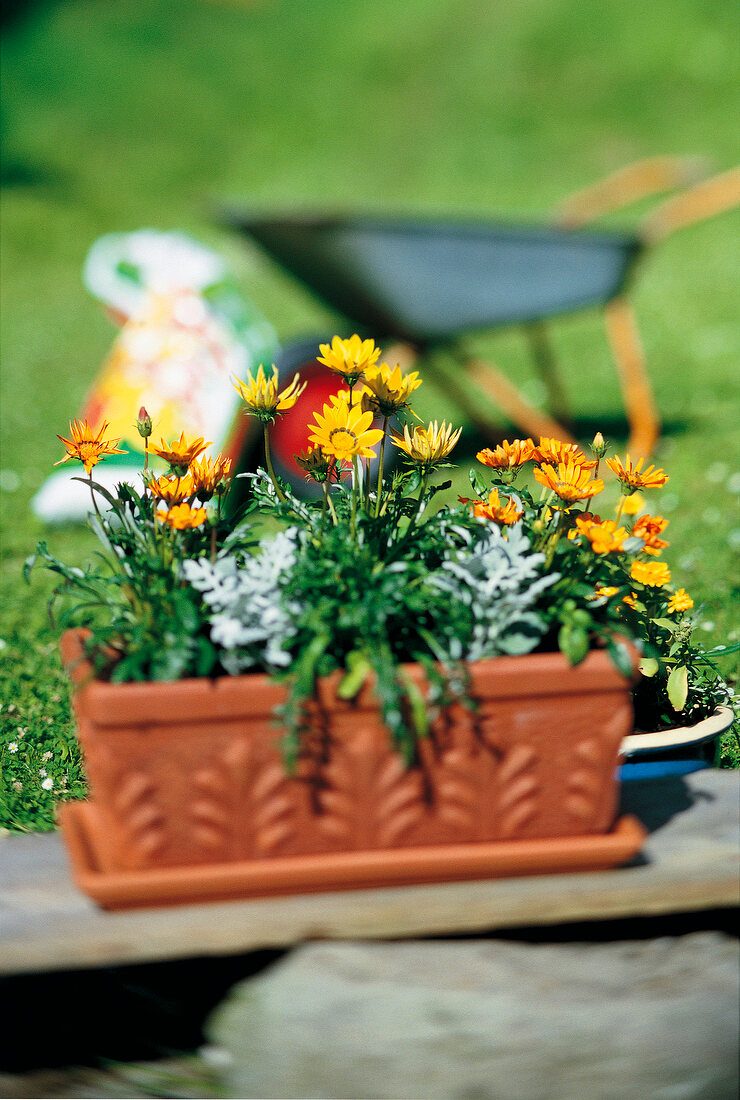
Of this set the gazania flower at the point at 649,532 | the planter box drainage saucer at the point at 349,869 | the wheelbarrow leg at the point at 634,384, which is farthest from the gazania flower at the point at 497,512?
the wheelbarrow leg at the point at 634,384

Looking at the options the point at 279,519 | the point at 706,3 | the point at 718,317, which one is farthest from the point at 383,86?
the point at 279,519

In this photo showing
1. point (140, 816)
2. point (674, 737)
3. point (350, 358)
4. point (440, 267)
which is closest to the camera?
point (140, 816)

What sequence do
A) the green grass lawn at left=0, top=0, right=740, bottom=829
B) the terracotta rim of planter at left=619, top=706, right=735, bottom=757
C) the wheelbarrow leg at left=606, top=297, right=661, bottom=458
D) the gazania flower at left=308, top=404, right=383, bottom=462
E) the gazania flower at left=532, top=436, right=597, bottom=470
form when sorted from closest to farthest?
1. the gazania flower at left=308, top=404, right=383, bottom=462
2. the gazania flower at left=532, top=436, right=597, bottom=470
3. the terracotta rim of planter at left=619, top=706, right=735, bottom=757
4. the wheelbarrow leg at left=606, top=297, right=661, bottom=458
5. the green grass lawn at left=0, top=0, right=740, bottom=829

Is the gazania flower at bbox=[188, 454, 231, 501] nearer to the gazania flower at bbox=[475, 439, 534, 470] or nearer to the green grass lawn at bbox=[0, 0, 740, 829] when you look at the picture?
the gazania flower at bbox=[475, 439, 534, 470]

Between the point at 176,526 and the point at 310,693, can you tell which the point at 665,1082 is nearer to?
the point at 310,693

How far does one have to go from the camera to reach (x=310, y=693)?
1.26 metres

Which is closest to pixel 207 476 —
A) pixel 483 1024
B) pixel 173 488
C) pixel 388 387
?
pixel 173 488

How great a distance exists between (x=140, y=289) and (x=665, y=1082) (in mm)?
3855

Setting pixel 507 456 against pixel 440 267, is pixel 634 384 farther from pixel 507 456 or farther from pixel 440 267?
pixel 507 456

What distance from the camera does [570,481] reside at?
1.45 meters

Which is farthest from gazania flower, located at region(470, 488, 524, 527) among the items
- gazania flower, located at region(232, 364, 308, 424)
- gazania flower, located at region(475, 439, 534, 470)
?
gazania flower, located at region(232, 364, 308, 424)

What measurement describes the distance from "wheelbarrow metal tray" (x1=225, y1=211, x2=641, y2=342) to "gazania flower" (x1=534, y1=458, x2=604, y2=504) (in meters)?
2.82

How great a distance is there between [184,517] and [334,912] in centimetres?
52

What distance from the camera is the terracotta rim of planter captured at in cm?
169
